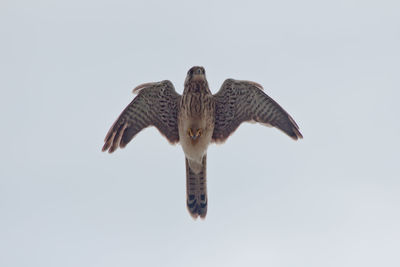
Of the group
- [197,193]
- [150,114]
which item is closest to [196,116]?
[150,114]

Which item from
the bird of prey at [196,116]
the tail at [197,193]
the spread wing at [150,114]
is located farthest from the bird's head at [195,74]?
the tail at [197,193]

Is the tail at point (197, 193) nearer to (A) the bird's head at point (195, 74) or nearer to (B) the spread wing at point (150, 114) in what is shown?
(B) the spread wing at point (150, 114)

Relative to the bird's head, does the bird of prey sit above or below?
below

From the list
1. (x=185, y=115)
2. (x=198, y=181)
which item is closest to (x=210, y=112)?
(x=185, y=115)

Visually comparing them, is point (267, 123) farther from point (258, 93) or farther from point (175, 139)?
point (175, 139)

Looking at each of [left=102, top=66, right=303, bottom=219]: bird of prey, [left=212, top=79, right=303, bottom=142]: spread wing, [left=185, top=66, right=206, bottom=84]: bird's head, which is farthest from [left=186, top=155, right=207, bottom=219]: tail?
[left=185, top=66, right=206, bottom=84]: bird's head

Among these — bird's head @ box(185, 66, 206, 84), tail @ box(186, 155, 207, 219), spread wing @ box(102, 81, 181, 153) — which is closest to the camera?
bird's head @ box(185, 66, 206, 84)

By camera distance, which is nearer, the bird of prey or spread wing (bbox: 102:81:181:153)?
the bird of prey

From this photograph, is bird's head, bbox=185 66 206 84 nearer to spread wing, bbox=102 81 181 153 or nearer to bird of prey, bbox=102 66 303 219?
bird of prey, bbox=102 66 303 219
